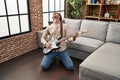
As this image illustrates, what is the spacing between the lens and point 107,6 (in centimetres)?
419

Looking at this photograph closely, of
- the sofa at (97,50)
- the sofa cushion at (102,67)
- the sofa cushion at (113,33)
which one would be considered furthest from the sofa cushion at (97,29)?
the sofa cushion at (102,67)

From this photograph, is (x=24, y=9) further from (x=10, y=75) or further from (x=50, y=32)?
(x=10, y=75)

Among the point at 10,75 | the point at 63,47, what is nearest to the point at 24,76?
the point at 10,75

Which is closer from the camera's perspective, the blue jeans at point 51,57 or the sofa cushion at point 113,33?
the blue jeans at point 51,57

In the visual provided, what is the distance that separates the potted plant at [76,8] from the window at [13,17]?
1840mm

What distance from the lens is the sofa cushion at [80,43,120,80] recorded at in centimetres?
170

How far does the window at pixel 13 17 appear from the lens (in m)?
2.80

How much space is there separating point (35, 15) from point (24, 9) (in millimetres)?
352

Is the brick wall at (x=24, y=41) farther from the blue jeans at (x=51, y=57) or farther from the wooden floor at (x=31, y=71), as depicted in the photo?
the blue jeans at (x=51, y=57)

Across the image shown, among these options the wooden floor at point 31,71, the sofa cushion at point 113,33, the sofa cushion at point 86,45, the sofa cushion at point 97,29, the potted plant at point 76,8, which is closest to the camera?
the wooden floor at point 31,71

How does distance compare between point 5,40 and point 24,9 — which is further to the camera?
point 24,9

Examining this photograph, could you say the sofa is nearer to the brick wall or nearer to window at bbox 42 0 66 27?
the brick wall

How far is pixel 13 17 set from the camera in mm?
3010

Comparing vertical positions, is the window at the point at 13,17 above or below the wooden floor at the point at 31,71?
above
